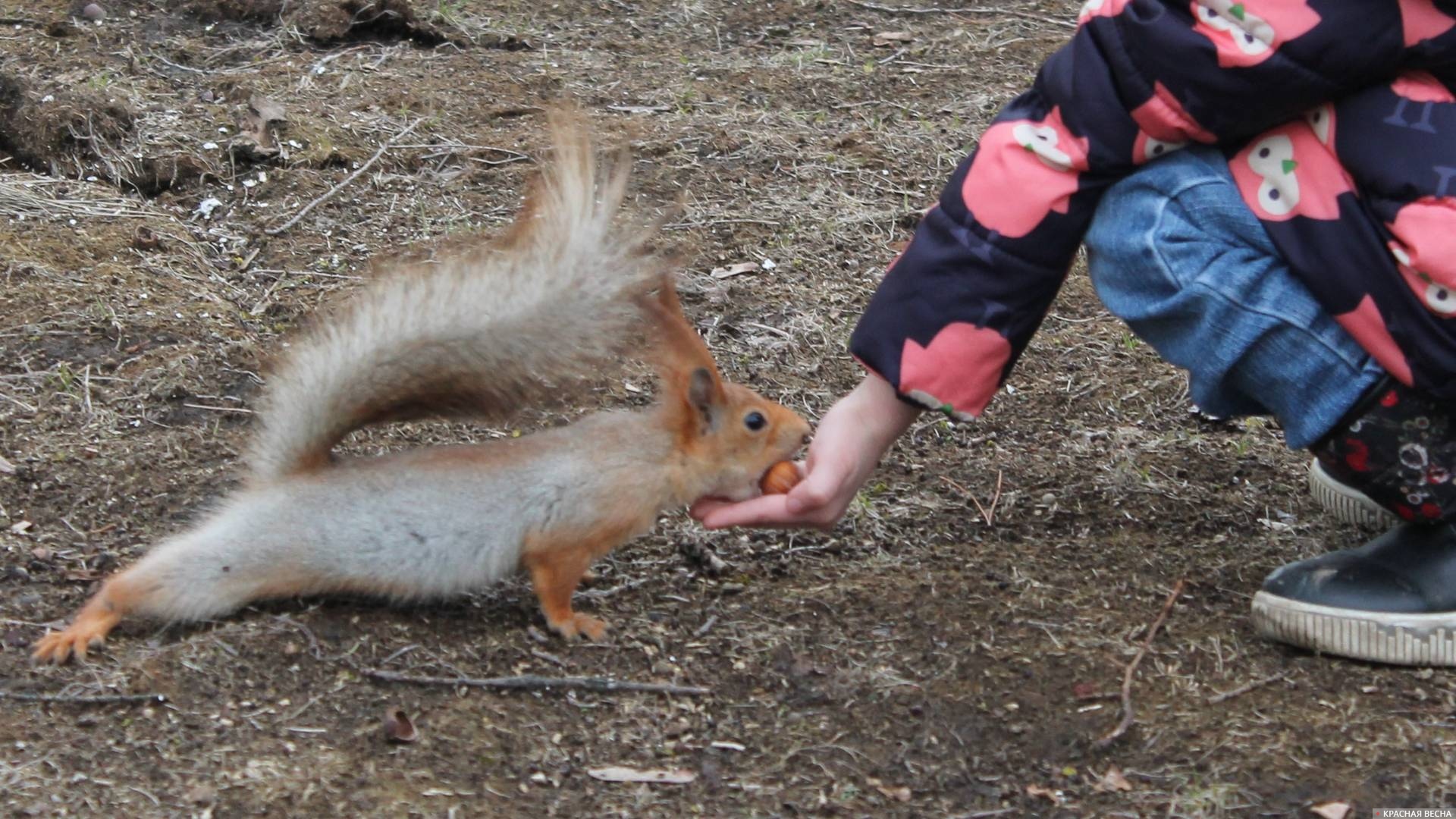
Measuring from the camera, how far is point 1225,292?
206 cm

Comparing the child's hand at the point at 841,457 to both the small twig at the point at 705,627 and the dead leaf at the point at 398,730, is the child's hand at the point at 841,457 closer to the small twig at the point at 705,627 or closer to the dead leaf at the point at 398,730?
the small twig at the point at 705,627

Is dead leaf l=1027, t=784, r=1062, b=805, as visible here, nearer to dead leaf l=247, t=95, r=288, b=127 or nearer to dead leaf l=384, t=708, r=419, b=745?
dead leaf l=384, t=708, r=419, b=745

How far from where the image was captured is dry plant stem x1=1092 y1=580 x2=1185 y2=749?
1972 millimetres

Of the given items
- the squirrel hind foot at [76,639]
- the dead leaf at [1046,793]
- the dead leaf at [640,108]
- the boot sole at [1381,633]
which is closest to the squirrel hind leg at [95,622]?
the squirrel hind foot at [76,639]

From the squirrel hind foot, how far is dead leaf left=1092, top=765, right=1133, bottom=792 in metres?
1.36

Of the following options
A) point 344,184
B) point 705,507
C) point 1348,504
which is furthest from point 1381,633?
point 344,184

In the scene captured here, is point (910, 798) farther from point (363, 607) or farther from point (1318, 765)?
point (363, 607)

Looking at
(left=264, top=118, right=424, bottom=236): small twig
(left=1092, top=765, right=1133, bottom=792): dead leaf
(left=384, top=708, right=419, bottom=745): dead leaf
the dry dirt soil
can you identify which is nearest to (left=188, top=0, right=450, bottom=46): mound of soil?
the dry dirt soil

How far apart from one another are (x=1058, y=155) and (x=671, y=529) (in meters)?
1.00

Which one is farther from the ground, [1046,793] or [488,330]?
[488,330]

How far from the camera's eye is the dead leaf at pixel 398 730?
195cm

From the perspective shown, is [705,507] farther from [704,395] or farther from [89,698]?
[89,698]

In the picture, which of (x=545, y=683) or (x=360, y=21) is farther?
(x=360, y=21)

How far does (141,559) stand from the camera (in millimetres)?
2307
